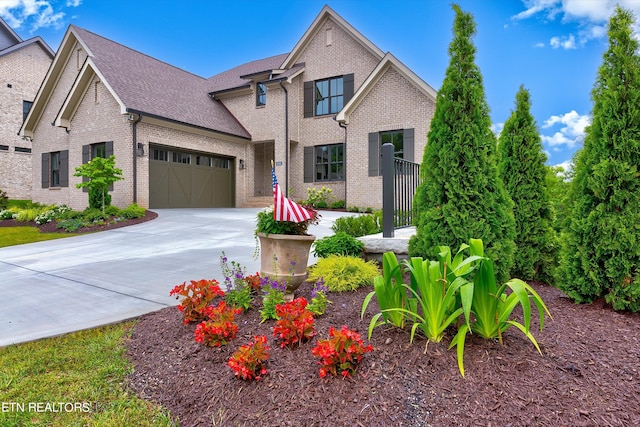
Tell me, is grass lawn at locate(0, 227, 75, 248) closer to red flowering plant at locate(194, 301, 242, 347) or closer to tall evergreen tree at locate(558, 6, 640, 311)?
red flowering plant at locate(194, 301, 242, 347)

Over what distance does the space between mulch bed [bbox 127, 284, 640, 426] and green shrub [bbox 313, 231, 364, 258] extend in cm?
206

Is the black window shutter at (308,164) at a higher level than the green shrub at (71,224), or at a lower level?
higher

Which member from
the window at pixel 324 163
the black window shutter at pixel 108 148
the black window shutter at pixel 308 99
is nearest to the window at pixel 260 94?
the black window shutter at pixel 308 99

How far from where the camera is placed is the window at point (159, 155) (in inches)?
606

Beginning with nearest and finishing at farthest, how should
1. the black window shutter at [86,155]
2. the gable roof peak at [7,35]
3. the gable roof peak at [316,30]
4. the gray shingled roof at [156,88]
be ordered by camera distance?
the gray shingled roof at [156,88]
the black window shutter at [86,155]
the gable roof peak at [316,30]
the gable roof peak at [7,35]

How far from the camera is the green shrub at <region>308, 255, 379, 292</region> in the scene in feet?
12.7

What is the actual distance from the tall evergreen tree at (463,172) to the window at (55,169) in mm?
18429

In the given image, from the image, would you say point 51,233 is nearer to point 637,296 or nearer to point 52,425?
point 52,425

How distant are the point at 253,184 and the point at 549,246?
1589 centimetres

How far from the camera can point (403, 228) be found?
6.45 meters

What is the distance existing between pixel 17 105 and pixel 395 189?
25049mm

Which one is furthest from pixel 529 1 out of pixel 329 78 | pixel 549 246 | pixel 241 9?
pixel 329 78

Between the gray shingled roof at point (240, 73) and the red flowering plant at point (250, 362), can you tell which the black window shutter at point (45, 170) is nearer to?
the gray shingled roof at point (240, 73)

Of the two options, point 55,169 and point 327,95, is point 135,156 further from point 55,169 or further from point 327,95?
point 327,95
